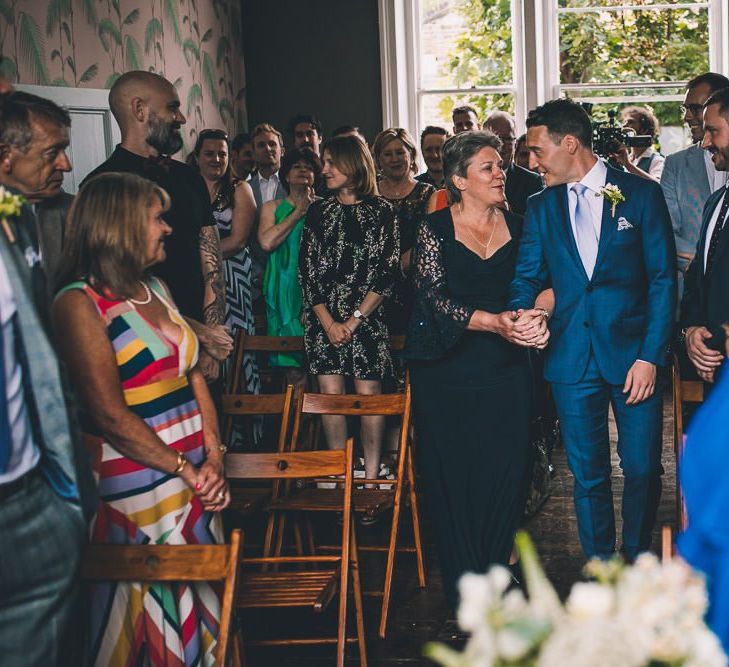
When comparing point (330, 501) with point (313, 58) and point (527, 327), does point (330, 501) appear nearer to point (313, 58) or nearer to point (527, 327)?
point (527, 327)

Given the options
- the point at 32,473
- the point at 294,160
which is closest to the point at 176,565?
the point at 32,473

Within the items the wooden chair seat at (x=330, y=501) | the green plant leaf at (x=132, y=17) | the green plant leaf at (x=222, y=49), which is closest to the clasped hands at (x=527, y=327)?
the wooden chair seat at (x=330, y=501)

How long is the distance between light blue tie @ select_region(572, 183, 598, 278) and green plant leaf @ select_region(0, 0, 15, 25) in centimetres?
313

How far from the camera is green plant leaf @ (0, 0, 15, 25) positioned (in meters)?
5.38

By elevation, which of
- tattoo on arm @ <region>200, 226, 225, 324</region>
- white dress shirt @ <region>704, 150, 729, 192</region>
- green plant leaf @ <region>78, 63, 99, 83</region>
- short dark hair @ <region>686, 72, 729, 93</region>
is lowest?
tattoo on arm @ <region>200, 226, 225, 324</region>

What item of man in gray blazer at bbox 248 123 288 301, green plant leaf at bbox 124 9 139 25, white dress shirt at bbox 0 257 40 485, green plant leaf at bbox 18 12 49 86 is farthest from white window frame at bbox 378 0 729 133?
white dress shirt at bbox 0 257 40 485

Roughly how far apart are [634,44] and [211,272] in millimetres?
6514

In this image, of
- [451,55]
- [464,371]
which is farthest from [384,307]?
[451,55]

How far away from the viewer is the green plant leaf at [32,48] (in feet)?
18.4

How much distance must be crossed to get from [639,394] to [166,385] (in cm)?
184

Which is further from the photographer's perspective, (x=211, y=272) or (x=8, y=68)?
(x=8, y=68)

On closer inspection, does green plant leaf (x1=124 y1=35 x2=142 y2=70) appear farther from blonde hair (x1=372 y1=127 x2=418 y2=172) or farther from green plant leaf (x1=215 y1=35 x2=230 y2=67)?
blonde hair (x1=372 y1=127 x2=418 y2=172)

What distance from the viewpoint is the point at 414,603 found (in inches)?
169

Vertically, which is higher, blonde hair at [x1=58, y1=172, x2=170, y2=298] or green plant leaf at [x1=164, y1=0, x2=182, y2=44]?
green plant leaf at [x1=164, y1=0, x2=182, y2=44]
